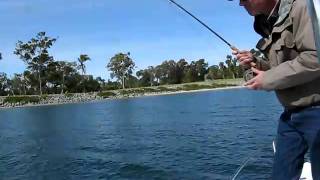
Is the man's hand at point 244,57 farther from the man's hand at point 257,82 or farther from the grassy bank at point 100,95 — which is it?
the grassy bank at point 100,95

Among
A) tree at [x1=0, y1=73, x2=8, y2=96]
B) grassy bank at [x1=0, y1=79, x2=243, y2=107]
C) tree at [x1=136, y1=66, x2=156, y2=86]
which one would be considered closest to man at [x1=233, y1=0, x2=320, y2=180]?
grassy bank at [x1=0, y1=79, x2=243, y2=107]

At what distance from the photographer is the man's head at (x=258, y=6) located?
3783 mm

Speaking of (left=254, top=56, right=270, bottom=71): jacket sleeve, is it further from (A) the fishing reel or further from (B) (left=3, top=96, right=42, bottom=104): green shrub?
(B) (left=3, top=96, right=42, bottom=104): green shrub

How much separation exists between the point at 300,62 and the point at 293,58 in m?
0.21

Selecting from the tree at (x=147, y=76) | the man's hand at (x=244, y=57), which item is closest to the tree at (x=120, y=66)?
the tree at (x=147, y=76)

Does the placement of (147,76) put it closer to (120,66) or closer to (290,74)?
(120,66)

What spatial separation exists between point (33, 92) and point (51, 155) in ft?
377

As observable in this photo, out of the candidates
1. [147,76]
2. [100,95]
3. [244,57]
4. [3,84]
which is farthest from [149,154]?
[147,76]

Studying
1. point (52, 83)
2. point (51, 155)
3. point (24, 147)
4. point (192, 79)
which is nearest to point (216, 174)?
point (51, 155)

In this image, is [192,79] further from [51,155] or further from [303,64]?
[303,64]

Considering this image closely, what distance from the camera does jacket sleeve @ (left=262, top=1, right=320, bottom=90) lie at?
341cm

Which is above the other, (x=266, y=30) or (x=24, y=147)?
(x=266, y=30)

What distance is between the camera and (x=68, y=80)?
139 metres

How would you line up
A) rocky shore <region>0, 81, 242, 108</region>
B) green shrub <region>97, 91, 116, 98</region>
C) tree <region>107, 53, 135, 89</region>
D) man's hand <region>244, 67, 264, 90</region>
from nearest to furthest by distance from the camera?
man's hand <region>244, 67, 264, 90</region>, rocky shore <region>0, 81, 242, 108</region>, green shrub <region>97, 91, 116, 98</region>, tree <region>107, 53, 135, 89</region>
